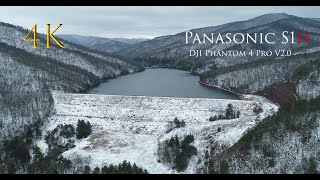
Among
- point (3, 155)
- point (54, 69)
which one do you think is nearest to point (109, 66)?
point (54, 69)

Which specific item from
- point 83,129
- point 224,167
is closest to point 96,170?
point 224,167

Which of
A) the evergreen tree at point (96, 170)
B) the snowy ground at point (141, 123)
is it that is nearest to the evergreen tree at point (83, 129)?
the snowy ground at point (141, 123)

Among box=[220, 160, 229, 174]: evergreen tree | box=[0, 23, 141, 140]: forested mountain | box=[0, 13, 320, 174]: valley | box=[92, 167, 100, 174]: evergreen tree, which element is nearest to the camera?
box=[220, 160, 229, 174]: evergreen tree

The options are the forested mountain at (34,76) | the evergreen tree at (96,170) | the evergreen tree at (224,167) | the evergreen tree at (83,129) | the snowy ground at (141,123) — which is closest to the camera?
the evergreen tree at (224,167)

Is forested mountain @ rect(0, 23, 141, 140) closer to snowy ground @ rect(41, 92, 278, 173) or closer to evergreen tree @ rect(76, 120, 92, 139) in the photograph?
snowy ground @ rect(41, 92, 278, 173)

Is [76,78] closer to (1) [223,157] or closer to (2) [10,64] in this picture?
(2) [10,64]

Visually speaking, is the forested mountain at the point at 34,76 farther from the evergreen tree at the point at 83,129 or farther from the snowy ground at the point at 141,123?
the evergreen tree at the point at 83,129

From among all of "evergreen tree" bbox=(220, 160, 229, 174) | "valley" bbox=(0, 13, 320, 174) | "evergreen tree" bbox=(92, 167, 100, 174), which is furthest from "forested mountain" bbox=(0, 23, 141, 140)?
"evergreen tree" bbox=(220, 160, 229, 174)

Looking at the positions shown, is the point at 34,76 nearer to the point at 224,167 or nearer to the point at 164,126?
the point at 164,126
